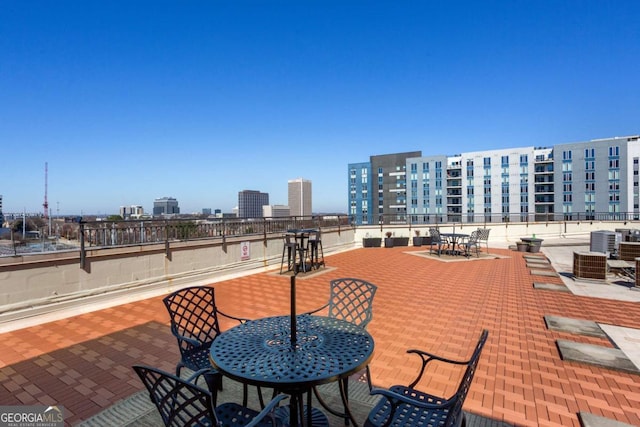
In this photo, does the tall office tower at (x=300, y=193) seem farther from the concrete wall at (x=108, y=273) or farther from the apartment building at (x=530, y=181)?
the concrete wall at (x=108, y=273)

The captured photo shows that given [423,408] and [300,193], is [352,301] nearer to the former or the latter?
[423,408]

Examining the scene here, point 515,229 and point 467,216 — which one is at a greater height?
point 467,216

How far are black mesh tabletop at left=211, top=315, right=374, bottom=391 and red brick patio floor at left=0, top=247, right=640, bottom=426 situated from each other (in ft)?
3.58

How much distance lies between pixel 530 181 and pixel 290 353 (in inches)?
2774

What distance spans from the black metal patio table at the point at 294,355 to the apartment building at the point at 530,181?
39.0m

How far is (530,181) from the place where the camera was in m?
59.6

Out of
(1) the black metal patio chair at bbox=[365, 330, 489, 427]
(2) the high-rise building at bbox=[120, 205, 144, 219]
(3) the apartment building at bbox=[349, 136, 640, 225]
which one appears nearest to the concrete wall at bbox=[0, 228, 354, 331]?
(2) the high-rise building at bbox=[120, 205, 144, 219]

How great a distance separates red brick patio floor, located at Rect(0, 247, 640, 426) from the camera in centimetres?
280

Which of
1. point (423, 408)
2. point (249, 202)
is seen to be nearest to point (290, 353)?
point (423, 408)

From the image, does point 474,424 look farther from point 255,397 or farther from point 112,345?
→ point 112,345

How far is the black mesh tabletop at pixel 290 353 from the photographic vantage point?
175 centimetres

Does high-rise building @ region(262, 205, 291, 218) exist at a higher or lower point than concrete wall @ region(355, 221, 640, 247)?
Result: higher

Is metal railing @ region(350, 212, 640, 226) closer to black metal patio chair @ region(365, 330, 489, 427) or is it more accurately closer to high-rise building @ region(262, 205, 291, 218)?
black metal patio chair @ region(365, 330, 489, 427)

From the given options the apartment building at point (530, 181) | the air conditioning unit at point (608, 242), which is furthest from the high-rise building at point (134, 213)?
the apartment building at point (530, 181)
